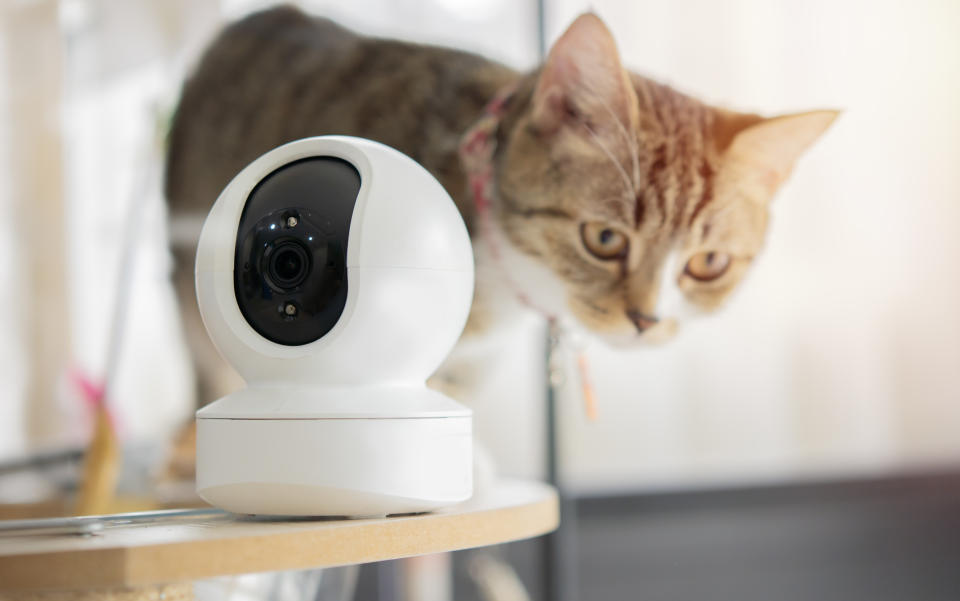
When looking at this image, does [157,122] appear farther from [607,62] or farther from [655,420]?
[655,420]

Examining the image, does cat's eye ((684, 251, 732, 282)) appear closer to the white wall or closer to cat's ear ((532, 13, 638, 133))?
cat's ear ((532, 13, 638, 133))

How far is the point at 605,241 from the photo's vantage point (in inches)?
28.7


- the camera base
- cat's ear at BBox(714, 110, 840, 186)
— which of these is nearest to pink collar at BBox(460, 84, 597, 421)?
cat's ear at BBox(714, 110, 840, 186)

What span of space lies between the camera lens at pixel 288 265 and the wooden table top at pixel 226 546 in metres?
0.14

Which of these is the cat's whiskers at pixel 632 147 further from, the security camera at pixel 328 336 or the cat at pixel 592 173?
the security camera at pixel 328 336

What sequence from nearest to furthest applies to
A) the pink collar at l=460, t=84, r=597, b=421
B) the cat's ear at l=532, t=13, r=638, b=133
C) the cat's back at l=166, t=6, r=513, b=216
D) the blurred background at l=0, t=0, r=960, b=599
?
1. the cat's ear at l=532, t=13, r=638, b=133
2. the pink collar at l=460, t=84, r=597, b=421
3. the cat's back at l=166, t=6, r=513, b=216
4. the blurred background at l=0, t=0, r=960, b=599

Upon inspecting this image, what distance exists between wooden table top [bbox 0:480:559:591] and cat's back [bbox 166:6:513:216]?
49 centimetres

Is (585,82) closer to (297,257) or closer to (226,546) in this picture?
(297,257)

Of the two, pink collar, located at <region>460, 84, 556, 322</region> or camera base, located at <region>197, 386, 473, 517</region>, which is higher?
pink collar, located at <region>460, 84, 556, 322</region>

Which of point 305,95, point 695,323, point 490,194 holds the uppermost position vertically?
point 305,95

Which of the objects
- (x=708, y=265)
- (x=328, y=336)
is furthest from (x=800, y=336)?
(x=328, y=336)

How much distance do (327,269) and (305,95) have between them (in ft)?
2.02

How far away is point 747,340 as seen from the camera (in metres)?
2.09

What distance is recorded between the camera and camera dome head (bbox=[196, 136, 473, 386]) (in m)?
0.49
